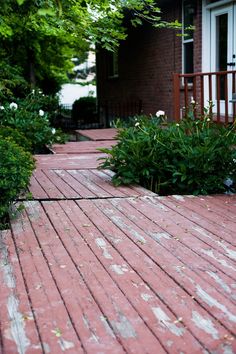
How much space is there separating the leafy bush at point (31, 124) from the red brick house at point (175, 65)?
2.27m

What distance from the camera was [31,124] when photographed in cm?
932

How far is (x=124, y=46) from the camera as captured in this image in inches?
643

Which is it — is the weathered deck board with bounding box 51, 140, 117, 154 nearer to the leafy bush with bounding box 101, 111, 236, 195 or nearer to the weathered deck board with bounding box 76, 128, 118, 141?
the weathered deck board with bounding box 76, 128, 118, 141

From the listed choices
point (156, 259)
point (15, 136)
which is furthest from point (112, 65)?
point (156, 259)

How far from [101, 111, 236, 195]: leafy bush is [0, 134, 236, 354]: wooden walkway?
458mm

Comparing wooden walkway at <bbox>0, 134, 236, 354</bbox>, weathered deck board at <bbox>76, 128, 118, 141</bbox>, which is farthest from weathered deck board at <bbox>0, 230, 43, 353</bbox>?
weathered deck board at <bbox>76, 128, 118, 141</bbox>

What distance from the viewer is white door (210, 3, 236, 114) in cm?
1027

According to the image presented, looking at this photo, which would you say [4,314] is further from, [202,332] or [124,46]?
[124,46]

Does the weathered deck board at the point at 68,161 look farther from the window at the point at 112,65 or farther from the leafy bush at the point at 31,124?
the window at the point at 112,65

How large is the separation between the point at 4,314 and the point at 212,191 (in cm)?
360

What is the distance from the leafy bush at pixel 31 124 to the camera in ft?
30.6

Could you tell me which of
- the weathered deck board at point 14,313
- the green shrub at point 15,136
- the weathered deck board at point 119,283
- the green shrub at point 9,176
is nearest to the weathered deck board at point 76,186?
the weathered deck board at point 119,283

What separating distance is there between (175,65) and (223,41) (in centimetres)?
192

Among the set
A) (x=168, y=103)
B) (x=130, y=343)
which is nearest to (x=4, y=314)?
(x=130, y=343)
